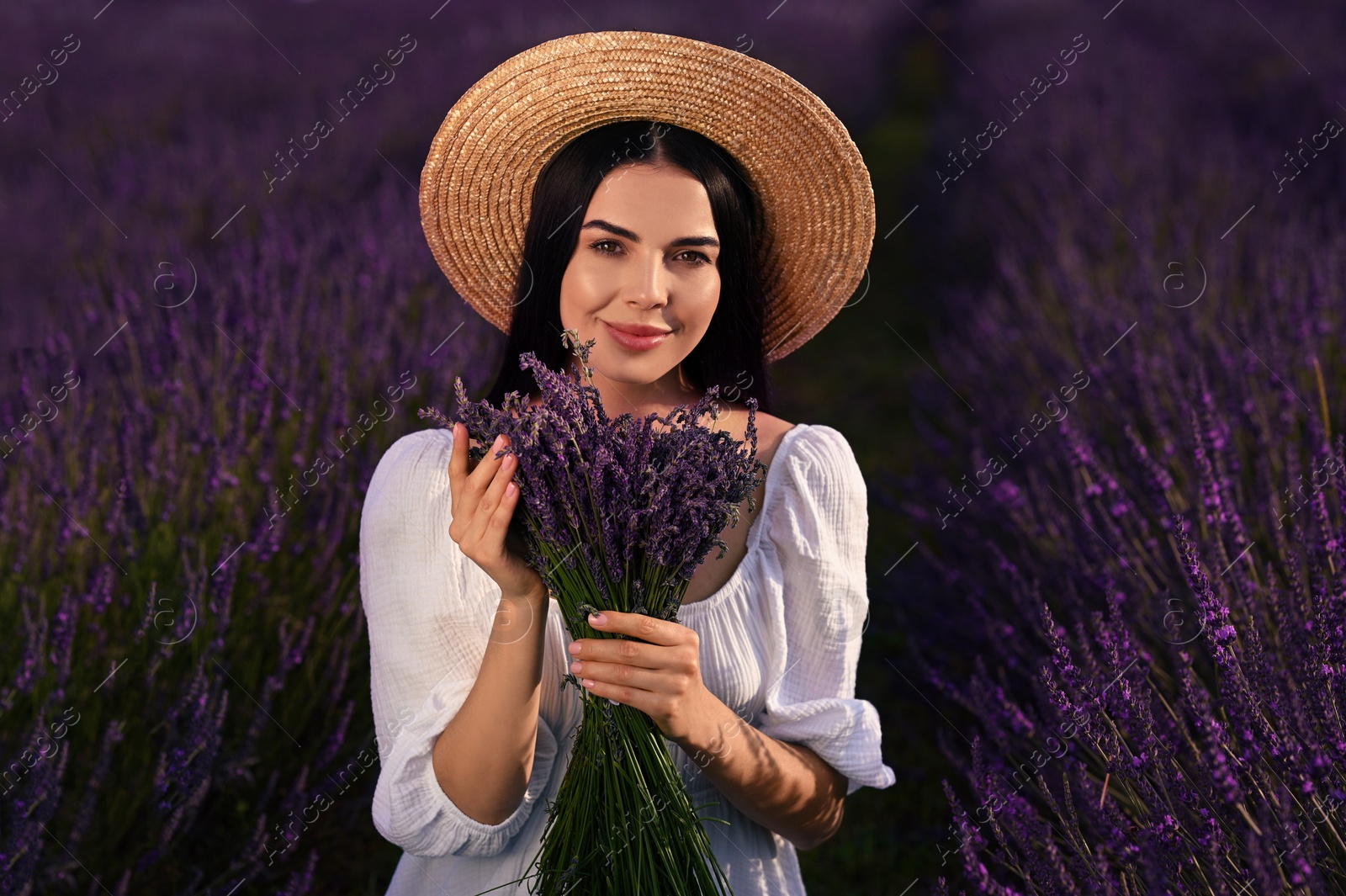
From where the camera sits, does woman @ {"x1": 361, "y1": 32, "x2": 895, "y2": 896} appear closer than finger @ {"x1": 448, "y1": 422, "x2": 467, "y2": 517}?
No

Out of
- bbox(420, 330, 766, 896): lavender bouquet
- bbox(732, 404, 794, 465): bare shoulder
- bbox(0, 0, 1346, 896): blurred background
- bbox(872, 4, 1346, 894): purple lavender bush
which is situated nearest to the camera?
bbox(420, 330, 766, 896): lavender bouquet

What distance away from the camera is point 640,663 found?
1.26 meters

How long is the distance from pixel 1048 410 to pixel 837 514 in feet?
4.93

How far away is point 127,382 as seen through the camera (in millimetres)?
2727

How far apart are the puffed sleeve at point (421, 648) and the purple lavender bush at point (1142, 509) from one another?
61 cm

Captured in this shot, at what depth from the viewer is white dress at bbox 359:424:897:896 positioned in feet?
4.98

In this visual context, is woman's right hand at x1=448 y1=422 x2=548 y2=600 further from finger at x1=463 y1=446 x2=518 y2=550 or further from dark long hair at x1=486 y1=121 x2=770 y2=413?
dark long hair at x1=486 y1=121 x2=770 y2=413

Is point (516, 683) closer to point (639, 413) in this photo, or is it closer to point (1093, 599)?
point (639, 413)

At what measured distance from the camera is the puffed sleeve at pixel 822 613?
1591 millimetres

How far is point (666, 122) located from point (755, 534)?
588 millimetres

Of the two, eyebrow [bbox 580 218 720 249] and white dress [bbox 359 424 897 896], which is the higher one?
eyebrow [bbox 580 218 720 249]

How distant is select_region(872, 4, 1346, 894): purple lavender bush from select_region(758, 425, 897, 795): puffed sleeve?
0.20 meters

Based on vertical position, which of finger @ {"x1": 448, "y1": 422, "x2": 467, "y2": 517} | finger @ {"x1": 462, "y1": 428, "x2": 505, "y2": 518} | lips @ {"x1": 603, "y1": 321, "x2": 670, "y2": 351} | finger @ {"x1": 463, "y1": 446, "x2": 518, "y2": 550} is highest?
lips @ {"x1": 603, "y1": 321, "x2": 670, "y2": 351}

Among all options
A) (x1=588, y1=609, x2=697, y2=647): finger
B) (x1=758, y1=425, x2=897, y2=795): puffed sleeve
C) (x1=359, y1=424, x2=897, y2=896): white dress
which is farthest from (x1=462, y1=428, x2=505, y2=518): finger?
(x1=758, y1=425, x2=897, y2=795): puffed sleeve
